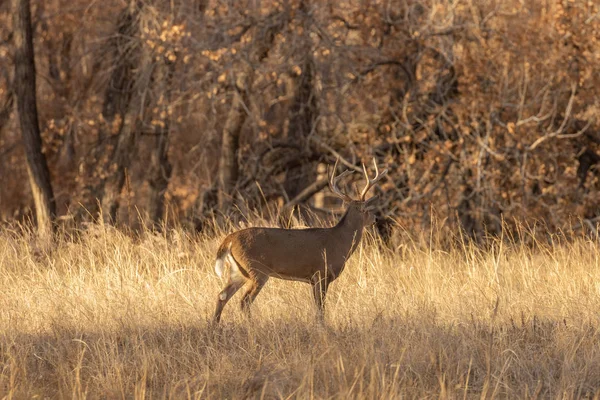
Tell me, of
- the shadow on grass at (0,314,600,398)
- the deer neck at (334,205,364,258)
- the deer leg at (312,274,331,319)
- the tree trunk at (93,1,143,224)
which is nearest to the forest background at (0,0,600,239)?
the tree trunk at (93,1,143,224)

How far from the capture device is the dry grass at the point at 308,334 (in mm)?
5410

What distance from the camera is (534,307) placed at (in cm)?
717

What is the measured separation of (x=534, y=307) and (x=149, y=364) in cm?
292

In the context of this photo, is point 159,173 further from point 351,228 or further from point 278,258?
point 278,258

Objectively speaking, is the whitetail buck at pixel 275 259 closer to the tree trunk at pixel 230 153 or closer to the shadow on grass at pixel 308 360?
the shadow on grass at pixel 308 360

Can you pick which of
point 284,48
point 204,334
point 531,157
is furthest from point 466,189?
point 204,334

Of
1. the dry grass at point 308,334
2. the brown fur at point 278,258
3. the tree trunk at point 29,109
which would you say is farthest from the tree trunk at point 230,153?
the brown fur at point 278,258

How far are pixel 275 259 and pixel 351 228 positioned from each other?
0.85 metres

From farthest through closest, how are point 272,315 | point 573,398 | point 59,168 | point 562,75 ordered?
1. point 59,168
2. point 562,75
3. point 272,315
4. point 573,398

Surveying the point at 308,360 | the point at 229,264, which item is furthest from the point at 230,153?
the point at 308,360

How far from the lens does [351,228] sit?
7828 mm

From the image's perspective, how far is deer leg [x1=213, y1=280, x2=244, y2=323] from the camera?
7141 millimetres

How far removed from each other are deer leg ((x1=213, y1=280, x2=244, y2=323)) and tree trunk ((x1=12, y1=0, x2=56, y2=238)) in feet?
20.9

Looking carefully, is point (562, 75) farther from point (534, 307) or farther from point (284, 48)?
point (534, 307)
